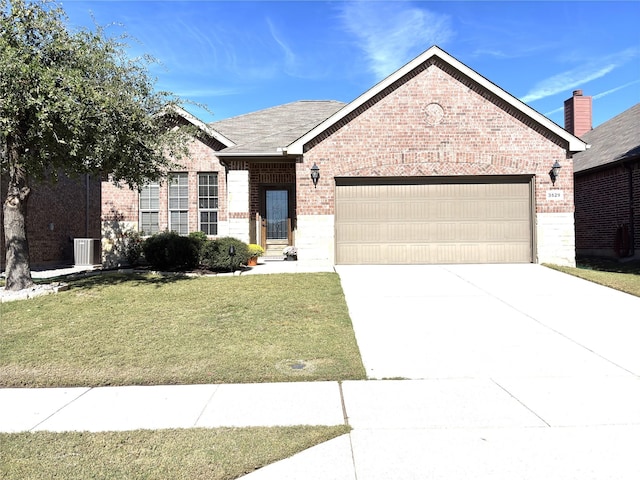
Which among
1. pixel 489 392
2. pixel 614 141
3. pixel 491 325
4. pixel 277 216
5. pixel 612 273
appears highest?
pixel 614 141

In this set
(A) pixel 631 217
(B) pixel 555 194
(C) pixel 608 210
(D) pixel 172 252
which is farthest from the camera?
(C) pixel 608 210

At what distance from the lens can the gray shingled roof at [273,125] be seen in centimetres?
1413

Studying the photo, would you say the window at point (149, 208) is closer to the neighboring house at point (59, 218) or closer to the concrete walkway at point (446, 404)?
the neighboring house at point (59, 218)

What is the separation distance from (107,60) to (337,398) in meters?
8.53

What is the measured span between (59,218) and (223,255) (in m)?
10.5

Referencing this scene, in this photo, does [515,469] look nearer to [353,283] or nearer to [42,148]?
[353,283]

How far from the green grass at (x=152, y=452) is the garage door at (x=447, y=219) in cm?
984

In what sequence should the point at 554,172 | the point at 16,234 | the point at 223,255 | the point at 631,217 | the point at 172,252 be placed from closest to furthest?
1. the point at 16,234
2. the point at 223,255
3. the point at 172,252
4. the point at 554,172
5. the point at 631,217

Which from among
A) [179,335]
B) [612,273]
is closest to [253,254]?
[179,335]

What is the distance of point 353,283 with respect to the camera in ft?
33.4

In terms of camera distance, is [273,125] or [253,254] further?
[273,125]

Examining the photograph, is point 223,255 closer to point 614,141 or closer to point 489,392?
point 489,392

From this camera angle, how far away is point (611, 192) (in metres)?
16.1

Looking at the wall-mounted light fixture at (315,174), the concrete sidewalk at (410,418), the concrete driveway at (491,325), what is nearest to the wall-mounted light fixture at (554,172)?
the concrete driveway at (491,325)
